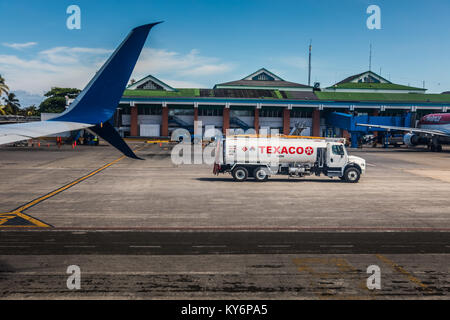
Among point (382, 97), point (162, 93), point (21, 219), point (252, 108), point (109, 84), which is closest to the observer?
point (109, 84)

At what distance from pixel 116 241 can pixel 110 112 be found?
234 inches

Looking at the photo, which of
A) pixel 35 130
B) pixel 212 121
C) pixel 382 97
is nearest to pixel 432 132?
pixel 382 97

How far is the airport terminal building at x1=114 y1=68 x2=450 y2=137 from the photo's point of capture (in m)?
73.9

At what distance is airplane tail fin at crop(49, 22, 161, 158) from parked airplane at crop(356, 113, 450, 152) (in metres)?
48.8

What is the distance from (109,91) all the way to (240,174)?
1791cm

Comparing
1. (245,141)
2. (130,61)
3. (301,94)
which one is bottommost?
(245,141)

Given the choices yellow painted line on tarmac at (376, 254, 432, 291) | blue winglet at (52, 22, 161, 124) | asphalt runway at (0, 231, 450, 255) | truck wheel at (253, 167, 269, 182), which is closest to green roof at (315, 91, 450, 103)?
truck wheel at (253, 167, 269, 182)

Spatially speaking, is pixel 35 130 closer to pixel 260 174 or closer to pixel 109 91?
pixel 109 91

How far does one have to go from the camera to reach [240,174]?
25.3m

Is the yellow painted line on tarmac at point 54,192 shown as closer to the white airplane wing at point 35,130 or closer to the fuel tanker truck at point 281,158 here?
the fuel tanker truck at point 281,158

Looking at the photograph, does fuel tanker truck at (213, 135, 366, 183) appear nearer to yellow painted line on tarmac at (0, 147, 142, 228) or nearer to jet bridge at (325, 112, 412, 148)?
yellow painted line on tarmac at (0, 147, 142, 228)

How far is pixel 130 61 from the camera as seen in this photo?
25.4 ft
